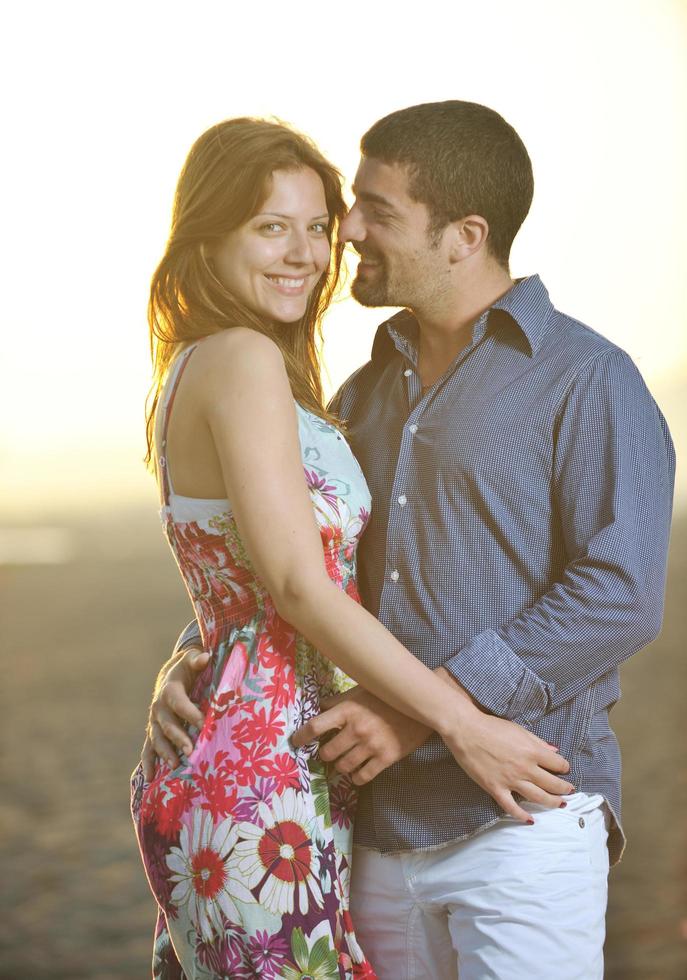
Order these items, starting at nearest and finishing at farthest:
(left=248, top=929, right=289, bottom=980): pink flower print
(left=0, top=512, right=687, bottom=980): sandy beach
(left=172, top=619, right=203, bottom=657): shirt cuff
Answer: (left=248, top=929, right=289, bottom=980): pink flower print, (left=172, top=619, right=203, bottom=657): shirt cuff, (left=0, top=512, right=687, bottom=980): sandy beach

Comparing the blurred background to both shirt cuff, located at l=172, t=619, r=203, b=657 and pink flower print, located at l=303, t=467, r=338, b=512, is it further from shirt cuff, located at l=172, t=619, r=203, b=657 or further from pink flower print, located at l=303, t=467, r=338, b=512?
pink flower print, located at l=303, t=467, r=338, b=512

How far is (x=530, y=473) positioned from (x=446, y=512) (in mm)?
130

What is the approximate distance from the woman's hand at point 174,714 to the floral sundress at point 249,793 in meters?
0.02

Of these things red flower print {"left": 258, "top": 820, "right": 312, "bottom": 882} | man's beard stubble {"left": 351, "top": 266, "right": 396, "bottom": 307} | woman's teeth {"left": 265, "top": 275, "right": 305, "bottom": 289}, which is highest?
woman's teeth {"left": 265, "top": 275, "right": 305, "bottom": 289}

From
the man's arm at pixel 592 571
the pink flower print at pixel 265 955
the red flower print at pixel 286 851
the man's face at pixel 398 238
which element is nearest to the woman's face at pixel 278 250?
the man's face at pixel 398 238

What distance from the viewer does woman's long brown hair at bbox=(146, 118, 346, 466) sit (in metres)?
1.71

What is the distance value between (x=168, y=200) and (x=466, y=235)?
3.16 metres

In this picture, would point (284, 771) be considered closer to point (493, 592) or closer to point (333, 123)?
point (493, 592)

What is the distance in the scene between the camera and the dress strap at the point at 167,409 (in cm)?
166

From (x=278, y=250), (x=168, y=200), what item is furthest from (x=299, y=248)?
(x=168, y=200)

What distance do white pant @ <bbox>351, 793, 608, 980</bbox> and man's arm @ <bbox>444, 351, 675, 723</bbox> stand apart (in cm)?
17

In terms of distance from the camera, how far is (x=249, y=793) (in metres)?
1.55

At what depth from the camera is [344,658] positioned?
155cm

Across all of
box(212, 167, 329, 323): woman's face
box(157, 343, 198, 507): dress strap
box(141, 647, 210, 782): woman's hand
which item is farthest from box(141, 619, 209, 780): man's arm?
box(212, 167, 329, 323): woman's face
